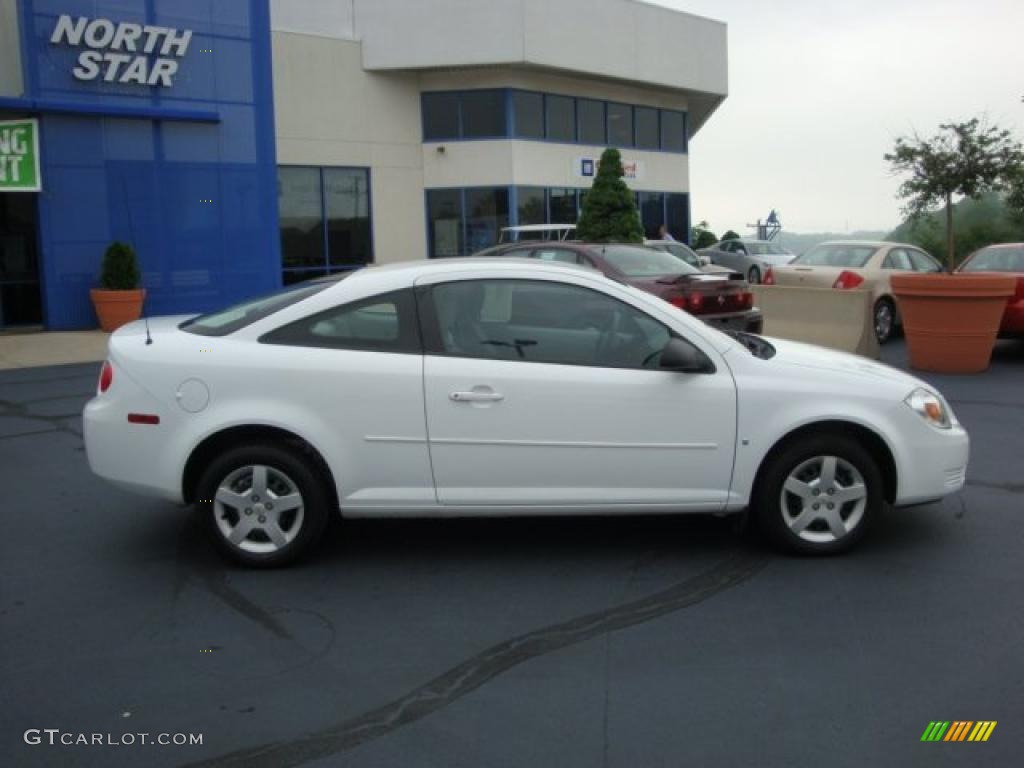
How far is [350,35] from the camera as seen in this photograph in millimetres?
27781

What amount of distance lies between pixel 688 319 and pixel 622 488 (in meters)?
0.94

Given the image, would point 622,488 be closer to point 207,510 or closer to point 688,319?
point 688,319

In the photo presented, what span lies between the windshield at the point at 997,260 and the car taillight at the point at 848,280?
1413 millimetres

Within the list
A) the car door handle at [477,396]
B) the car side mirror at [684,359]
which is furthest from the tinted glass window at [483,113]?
the car door handle at [477,396]

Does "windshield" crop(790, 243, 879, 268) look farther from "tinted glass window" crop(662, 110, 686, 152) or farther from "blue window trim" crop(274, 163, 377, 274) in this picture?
"tinted glass window" crop(662, 110, 686, 152)

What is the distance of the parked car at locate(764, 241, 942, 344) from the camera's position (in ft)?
49.9

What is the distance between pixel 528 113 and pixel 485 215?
3.14m

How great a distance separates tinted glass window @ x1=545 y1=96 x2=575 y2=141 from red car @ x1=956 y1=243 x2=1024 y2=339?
17.3 m

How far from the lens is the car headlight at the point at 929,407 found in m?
5.30

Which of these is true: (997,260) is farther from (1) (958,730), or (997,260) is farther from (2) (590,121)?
(2) (590,121)

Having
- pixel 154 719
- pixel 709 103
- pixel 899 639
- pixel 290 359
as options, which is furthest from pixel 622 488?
pixel 709 103

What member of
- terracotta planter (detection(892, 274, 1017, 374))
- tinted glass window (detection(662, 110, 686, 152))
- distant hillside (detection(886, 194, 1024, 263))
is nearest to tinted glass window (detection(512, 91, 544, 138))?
tinted glass window (detection(662, 110, 686, 152))

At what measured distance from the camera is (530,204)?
2916 cm

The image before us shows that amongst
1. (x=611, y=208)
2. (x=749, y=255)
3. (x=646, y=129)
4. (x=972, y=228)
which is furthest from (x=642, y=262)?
(x=972, y=228)
